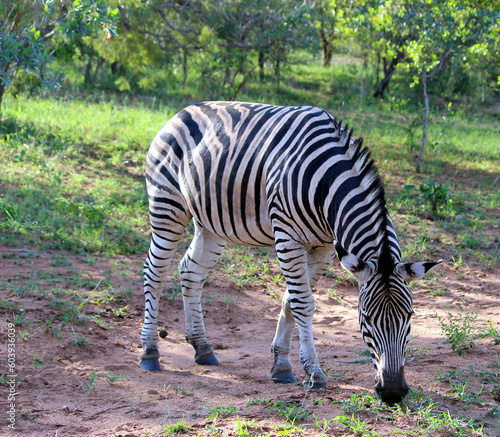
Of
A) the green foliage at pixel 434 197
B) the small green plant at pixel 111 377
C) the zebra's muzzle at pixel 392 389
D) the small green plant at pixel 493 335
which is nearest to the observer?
the zebra's muzzle at pixel 392 389

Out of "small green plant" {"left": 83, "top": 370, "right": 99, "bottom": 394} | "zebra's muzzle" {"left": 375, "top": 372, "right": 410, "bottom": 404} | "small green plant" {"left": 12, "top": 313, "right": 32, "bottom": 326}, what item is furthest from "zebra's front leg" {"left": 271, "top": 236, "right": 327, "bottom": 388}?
"small green plant" {"left": 12, "top": 313, "right": 32, "bottom": 326}

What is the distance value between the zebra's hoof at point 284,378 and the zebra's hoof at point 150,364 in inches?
41.2

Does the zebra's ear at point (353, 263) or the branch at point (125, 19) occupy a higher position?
the branch at point (125, 19)

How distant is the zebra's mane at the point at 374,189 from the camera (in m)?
3.18

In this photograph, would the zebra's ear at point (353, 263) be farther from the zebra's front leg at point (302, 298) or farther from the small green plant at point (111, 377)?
the small green plant at point (111, 377)

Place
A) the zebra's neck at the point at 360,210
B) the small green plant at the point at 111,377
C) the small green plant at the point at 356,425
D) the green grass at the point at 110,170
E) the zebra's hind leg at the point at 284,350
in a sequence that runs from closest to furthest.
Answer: the small green plant at the point at 356,425 → the zebra's neck at the point at 360,210 → the small green plant at the point at 111,377 → the zebra's hind leg at the point at 284,350 → the green grass at the point at 110,170

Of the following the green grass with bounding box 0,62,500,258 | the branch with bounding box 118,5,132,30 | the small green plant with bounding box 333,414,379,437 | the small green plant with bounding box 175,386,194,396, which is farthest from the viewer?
the branch with bounding box 118,5,132,30

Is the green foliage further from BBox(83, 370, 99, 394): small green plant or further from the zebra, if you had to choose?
BBox(83, 370, 99, 394): small green plant

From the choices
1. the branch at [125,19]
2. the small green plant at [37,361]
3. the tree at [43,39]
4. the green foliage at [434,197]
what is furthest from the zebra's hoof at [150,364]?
the branch at [125,19]

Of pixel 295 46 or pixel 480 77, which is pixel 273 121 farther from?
pixel 480 77

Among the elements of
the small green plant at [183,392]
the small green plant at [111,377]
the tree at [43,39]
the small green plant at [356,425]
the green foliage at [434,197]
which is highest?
the tree at [43,39]

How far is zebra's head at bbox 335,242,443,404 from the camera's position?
3027 mm

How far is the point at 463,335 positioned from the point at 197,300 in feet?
7.61

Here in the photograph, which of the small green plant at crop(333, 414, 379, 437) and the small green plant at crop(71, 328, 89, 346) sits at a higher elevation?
the small green plant at crop(333, 414, 379, 437)
